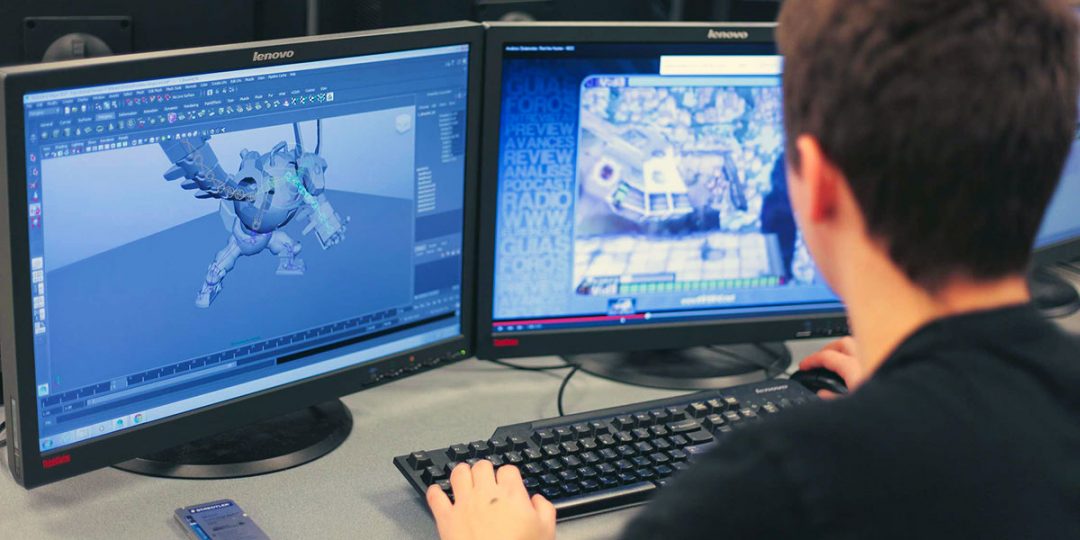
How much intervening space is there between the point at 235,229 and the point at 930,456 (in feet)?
2.53

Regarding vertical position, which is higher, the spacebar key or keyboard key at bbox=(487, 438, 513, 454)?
keyboard key at bbox=(487, 438, 513, 454)

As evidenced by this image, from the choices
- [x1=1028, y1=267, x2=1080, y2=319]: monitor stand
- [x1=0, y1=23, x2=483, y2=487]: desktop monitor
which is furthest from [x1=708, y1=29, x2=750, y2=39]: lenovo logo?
[x1=1028, y1=267, x2=1080, y2=319]: monitor stand

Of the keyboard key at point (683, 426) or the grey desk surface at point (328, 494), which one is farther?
the keyboard key at point (683, 426)

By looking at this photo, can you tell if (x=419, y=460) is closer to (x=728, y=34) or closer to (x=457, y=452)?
(x=457, y=452)

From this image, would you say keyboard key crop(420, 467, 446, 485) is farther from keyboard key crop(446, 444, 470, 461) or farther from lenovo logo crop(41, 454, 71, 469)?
lenovo logo crop(41, 454, 71, 469)

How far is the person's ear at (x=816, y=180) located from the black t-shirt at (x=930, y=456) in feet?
0.35

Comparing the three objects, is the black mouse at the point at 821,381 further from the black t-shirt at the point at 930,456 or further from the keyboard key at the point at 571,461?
the black t-shirt at the point at 930,456

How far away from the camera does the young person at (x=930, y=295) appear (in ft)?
2.49

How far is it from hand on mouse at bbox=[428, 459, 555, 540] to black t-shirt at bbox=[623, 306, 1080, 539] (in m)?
0.37

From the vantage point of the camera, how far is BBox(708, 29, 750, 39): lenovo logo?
4.94ft

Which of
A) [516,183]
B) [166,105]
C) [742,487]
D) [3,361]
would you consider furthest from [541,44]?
[742,487]

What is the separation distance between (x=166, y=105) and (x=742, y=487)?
694mm

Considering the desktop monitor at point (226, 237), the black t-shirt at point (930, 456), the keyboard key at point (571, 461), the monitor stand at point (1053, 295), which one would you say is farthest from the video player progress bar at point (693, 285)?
the black t-shirt at point (930, 456)

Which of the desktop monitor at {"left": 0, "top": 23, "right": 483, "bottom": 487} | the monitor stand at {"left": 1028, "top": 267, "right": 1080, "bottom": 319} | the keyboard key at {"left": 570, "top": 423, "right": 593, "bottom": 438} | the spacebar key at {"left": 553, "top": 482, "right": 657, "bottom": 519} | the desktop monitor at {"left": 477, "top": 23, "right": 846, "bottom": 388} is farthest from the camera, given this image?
the monitor stand at {"left": 1028, "top": 267, "right": 1080, "bottom": 319}
